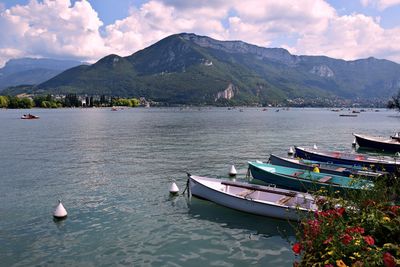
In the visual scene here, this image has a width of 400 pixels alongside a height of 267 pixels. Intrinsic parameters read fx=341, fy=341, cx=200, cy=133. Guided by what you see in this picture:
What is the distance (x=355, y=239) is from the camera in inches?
303

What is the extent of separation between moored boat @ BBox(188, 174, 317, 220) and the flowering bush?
876cm

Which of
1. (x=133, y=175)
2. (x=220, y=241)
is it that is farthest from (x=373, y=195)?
(x=133, y=175)

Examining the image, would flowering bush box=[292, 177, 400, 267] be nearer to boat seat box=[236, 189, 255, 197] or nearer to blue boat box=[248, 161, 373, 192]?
boat seat box=[236, 189, 255, 197]

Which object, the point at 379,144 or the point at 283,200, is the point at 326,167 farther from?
the point at 379,144

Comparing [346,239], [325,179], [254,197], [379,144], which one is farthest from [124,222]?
[379,144]

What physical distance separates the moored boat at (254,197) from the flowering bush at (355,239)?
8756 mm

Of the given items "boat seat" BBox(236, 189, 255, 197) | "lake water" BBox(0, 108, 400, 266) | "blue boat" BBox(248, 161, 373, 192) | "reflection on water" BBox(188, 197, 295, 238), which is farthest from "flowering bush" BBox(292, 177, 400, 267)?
"blue boat" BBox(248, 161, 373, 192)

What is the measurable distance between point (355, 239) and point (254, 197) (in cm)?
1502

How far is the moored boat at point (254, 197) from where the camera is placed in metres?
19.5

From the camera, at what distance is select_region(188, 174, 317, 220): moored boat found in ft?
63.9

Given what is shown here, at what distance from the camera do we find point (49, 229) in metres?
19.0

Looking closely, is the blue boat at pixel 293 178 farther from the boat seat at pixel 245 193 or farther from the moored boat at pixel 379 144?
the moored boat at pixel 379 144

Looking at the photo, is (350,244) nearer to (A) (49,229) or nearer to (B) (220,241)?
(B) (220,241)

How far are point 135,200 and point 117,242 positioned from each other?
722 cm
